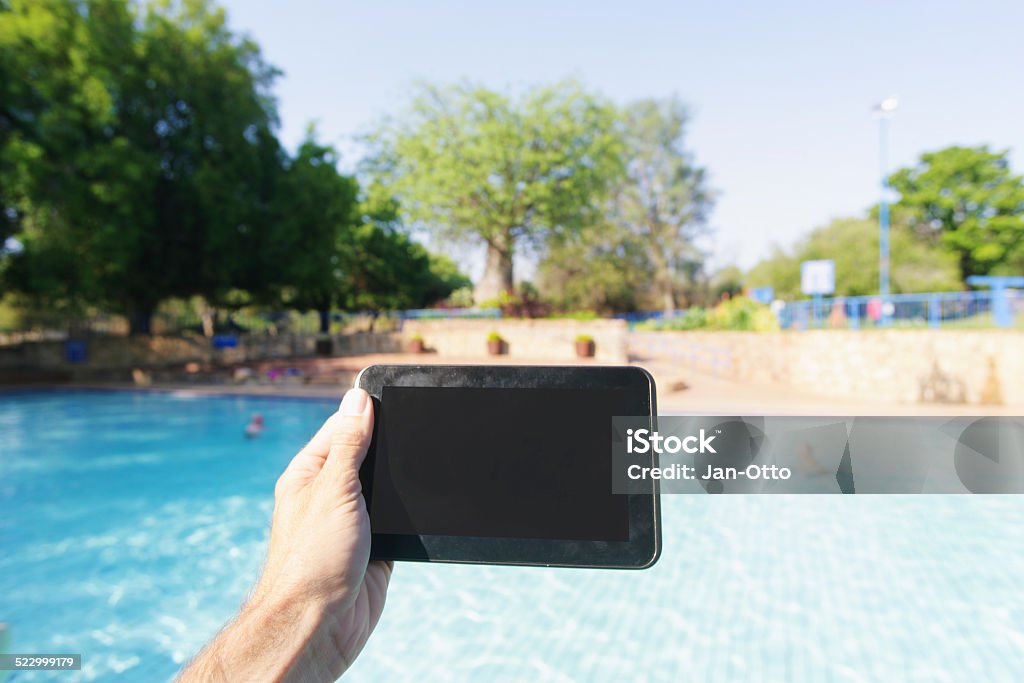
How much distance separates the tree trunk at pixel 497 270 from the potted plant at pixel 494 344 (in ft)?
23.9

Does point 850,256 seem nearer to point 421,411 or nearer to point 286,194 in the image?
point 286,194

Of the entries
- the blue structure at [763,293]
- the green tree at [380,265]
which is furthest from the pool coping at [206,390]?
the blue structure at [763,293]

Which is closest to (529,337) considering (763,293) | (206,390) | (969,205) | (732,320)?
(732,320)

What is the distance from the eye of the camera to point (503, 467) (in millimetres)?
1030

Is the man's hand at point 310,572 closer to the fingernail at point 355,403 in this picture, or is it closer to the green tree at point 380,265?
the fingernail at point 355,403

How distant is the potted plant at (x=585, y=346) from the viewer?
19.6m

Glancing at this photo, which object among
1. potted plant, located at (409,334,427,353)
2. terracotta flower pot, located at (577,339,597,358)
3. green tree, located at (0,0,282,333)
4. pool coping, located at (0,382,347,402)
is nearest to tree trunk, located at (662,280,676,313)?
terracotta flower pot, located at (577,339,597,358)

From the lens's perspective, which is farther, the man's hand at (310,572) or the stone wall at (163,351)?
the stone wall at (163,351)

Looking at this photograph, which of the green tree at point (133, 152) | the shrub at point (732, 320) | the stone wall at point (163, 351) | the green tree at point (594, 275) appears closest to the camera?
the green tree at point (133, 152)

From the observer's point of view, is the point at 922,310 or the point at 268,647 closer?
the point at 268,647

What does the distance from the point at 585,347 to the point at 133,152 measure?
15.8 m

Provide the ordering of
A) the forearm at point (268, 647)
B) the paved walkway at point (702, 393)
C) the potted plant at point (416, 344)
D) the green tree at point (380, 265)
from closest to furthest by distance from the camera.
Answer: the forearm at point (268, 647) → the paved walkway at point (702, 393) → the potted plant at point (416, 344) → the green tree at point (380, 265)

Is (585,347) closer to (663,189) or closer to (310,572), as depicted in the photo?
(310,572)

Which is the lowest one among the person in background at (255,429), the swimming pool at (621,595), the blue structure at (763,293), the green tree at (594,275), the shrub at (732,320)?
the swimming pool at (621,595)
